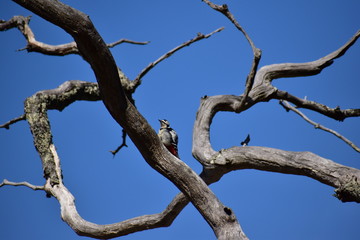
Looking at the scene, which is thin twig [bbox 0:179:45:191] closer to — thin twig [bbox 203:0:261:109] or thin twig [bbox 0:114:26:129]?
thin twig [bbox 0:114:26:129]

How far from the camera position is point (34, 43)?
262 inches

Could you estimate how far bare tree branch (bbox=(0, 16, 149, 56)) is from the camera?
6477 millimetres

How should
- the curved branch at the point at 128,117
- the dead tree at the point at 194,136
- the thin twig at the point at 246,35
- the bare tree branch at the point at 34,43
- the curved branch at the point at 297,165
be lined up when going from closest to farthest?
the curved branch at the point at 128,117
the dead tree at the point at 194,136
the curved branch at the point at 297,165
the thin twig at the point at 246,35
the bare tree branch at the point at 34,43

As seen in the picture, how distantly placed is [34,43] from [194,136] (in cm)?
323

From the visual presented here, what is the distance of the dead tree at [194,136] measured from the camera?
3.31 m

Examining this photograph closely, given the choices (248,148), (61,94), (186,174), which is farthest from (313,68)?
(61,94)

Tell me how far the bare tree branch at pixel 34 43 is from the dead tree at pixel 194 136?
2.45ft

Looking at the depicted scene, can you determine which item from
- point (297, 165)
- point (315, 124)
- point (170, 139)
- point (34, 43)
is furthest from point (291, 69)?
point (34, 43)

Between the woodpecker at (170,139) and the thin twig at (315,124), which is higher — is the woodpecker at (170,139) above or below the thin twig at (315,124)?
above

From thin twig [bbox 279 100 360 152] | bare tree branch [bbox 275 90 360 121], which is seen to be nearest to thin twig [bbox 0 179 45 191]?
bare tree branch [bbox 275 90 360 121]

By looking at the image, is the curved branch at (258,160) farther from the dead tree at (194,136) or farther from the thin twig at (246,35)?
the thin twig at (246,35)

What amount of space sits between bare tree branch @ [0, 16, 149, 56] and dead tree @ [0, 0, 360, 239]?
747 millimetres

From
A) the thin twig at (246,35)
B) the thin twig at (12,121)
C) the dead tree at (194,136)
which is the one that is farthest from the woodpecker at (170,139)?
the thin twig at (246,35)

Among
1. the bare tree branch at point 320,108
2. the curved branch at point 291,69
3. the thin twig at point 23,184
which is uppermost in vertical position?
the curved branch at point 291,69
